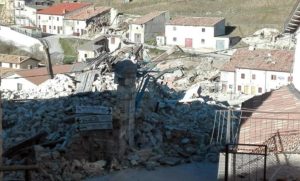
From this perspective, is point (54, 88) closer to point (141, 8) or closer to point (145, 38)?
point (145, 38)

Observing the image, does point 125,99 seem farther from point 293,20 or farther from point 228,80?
point 228,80

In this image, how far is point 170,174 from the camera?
12.9m

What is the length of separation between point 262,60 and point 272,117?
27.4 meters

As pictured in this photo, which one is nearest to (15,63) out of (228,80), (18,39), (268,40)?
(18,39)

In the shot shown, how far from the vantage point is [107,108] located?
13883mm

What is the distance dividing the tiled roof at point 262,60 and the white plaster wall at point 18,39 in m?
21.9

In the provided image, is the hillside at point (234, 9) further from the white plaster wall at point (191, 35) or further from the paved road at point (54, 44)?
the paved road at point (54, 44)

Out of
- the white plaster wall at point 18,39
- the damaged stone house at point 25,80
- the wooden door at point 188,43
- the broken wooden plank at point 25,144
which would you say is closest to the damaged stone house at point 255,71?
the damaged stone house at point 25,80

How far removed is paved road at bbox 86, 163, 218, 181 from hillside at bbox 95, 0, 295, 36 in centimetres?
4079

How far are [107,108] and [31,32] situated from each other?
4495cm

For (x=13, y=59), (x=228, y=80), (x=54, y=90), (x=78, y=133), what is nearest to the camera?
(x=78, y=133)

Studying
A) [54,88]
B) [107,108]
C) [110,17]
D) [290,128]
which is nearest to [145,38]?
[110,17]

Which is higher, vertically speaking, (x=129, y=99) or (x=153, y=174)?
(x=129, y=99)

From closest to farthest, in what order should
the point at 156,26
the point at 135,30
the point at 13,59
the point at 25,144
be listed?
the point at 25,144 < the point at 13,59 < the point at 135,30 < the point at 156,26
